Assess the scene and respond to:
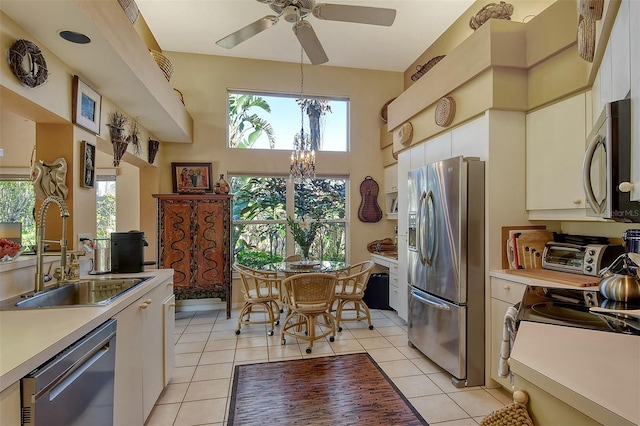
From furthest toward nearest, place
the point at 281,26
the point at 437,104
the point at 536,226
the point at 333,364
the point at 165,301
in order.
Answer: the point at 281,26 < the point at 437,104 < the point at 333,364 < the point at 536,226 < the point at 165,301

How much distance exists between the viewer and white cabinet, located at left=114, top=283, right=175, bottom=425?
1.64 meters

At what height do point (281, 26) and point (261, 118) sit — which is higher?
point (281, 26)

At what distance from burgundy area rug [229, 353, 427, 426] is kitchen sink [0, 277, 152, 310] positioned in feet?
3.72

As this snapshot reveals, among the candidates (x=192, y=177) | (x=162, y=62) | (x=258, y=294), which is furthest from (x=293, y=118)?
(x=258, y=294)

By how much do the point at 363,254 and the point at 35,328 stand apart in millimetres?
4377

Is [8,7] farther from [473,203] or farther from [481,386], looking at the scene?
[481,386]

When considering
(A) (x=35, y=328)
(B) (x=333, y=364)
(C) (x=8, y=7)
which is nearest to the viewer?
(A) (x=35, y=328)

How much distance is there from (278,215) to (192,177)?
4.58 feet

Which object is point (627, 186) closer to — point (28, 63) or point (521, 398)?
point (521, 398)

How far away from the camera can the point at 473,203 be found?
2.55m

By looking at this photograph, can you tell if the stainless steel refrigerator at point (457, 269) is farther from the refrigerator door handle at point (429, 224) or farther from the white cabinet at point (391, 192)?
the white cabinet at point (391, 192)

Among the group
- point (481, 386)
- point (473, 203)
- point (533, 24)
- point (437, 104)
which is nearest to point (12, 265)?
point (473, 203)

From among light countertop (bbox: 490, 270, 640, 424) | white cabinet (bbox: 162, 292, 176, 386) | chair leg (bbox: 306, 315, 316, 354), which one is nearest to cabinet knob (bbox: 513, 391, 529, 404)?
light countertop (bbox: 490, 270, 640, 424)

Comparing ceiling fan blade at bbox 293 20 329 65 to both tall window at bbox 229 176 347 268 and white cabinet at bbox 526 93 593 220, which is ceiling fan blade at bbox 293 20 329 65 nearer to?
white cabinet at bbox 526 93 593 220
